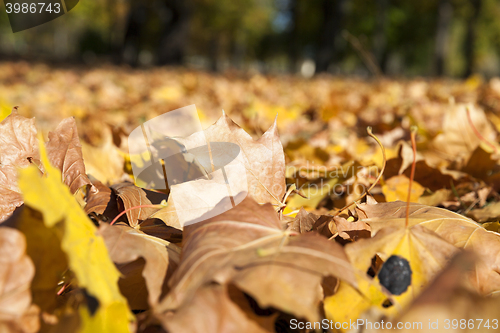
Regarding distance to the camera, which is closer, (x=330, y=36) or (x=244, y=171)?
(x=244, y=171)

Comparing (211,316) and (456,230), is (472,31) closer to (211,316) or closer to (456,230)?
(456,230)

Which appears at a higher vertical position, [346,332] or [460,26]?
[346,332]

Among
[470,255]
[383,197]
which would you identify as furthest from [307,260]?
[383,197]

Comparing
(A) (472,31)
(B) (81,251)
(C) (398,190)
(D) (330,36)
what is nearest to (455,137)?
(C) (398,190)

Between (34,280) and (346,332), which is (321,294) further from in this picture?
(34,280)

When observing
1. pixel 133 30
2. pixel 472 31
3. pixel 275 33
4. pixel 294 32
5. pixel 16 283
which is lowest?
pixel 275 33

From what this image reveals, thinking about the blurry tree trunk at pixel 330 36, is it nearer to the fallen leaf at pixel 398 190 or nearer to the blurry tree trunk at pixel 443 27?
the blurry tree trunk at pixel 443 27

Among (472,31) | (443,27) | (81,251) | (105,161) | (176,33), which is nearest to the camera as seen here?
(81,251)
